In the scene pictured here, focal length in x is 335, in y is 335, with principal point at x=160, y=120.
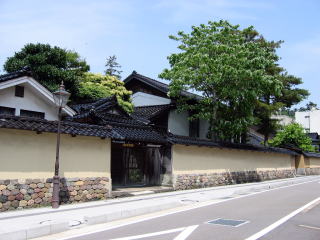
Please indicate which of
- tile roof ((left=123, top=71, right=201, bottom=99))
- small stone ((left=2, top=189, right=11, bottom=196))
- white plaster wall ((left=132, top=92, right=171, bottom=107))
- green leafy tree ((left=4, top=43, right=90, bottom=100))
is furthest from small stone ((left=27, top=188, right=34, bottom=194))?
white plaster wall ((left=132, top=92, right=171, bottom=107))

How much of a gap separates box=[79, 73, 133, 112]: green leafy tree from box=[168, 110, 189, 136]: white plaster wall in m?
3.22

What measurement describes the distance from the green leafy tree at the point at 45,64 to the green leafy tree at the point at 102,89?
1.91 metres

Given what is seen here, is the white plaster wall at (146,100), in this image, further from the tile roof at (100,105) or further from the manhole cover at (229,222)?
the manhole cover at (229,222)

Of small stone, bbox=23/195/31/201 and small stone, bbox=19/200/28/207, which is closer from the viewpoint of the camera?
small stone, bbox=19/200/28/207

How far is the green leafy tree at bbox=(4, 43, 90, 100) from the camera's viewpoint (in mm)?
20891

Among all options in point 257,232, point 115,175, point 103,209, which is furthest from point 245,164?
point 257,232

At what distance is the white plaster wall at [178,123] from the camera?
25.2 m

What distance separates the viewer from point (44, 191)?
38.2 feet

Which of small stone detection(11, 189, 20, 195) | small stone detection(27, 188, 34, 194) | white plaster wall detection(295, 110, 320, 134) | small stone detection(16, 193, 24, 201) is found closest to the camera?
small stone detection(11, 189, 20, 195)

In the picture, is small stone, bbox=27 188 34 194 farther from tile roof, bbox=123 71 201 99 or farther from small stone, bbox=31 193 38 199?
tile roof, bbox=123 71 201 99

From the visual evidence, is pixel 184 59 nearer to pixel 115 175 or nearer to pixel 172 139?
pixel 172 139

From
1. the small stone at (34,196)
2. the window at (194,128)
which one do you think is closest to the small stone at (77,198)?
the small stone at (34,196)

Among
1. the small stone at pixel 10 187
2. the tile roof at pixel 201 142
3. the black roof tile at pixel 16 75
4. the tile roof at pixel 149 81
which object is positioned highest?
the tile roof at pixel 149 81

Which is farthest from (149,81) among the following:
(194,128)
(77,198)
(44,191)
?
(44,191)
